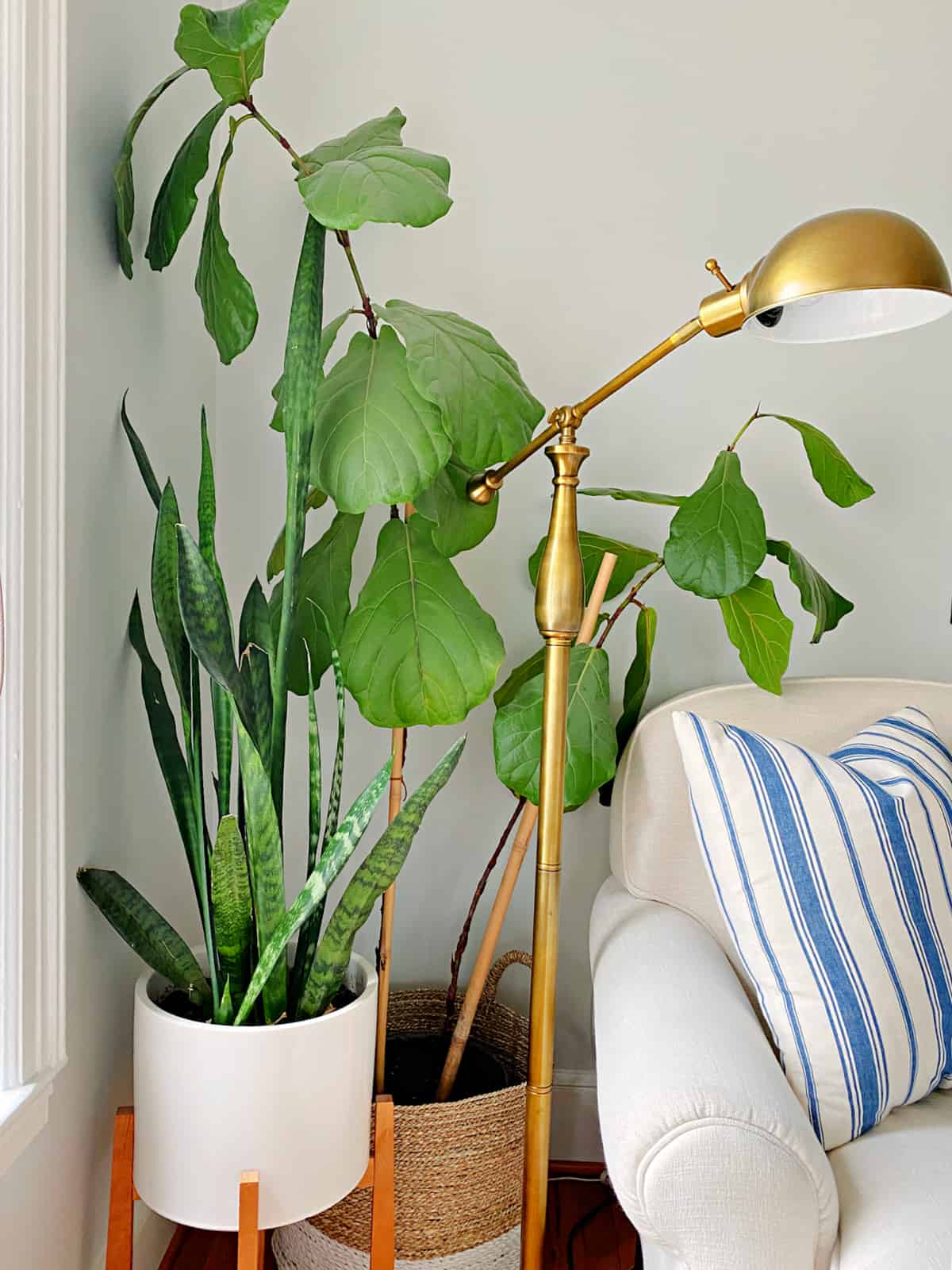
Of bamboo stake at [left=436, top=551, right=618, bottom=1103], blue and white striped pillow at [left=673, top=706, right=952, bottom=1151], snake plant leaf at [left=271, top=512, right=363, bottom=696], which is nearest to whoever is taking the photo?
blue and white striped pillow at [left=673, top=706, right=952, bottom=1151]

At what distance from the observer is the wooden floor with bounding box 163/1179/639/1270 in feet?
5.03

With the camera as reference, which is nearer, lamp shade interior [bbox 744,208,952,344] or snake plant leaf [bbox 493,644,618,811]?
lamp shade interior [bbox 744,208,952,344]

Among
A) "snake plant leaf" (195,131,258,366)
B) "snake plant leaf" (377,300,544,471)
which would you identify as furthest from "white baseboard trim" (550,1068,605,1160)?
"snake plant leaf" (195,131,258,366)

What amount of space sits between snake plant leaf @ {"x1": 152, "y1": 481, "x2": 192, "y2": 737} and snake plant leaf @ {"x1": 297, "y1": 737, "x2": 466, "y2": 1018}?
27cm

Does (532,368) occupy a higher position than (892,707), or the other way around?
(532,368)

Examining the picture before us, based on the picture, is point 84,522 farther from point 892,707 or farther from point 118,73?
point 892,707

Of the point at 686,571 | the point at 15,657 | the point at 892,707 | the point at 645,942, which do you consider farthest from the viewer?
the point at 892,707

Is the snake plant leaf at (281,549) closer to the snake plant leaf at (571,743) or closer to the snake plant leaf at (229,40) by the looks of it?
the snake plant leaf at (571,743)

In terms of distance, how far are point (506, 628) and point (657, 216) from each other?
742mm

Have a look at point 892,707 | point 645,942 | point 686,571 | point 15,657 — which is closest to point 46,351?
point 15,657

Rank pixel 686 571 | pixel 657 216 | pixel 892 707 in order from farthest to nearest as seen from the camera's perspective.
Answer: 1. pixel 657 216
2. pixel 892 707
3. pixel 686 571

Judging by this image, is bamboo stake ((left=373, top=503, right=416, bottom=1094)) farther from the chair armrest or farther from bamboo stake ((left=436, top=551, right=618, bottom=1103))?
the chair armrest

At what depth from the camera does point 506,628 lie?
5.84 ft

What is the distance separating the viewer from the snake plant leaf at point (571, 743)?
1.38 meters
